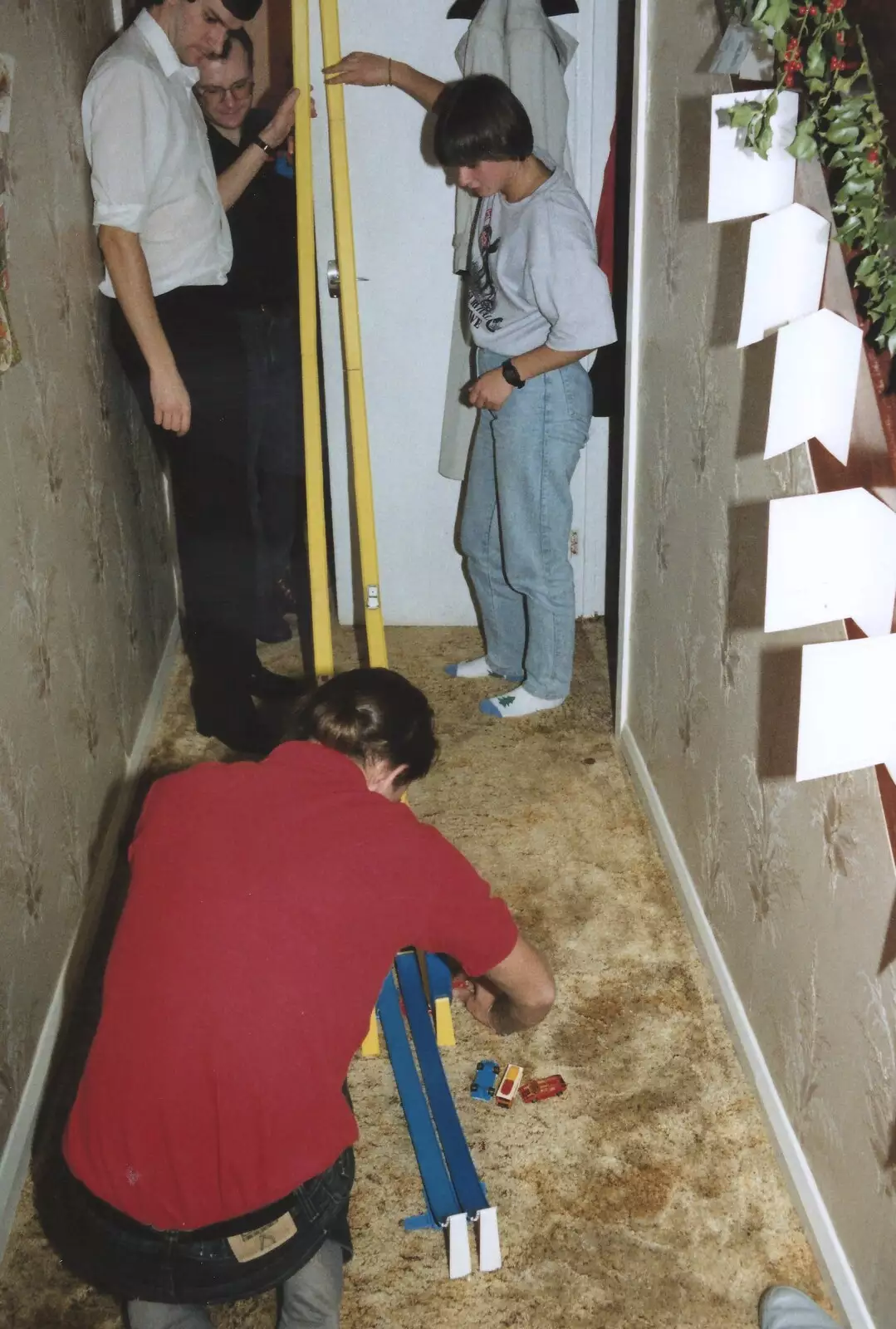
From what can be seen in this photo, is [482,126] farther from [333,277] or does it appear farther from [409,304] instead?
[409,304]

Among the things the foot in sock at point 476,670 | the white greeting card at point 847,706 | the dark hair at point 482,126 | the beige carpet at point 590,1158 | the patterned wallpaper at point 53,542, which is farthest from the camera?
the foot in sock at point 476,670

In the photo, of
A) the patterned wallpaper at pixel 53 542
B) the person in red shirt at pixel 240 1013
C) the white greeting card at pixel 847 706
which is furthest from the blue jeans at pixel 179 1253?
the white greeting card at pixel 847 706

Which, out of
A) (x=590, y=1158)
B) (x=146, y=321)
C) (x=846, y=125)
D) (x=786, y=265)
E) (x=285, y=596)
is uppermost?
(x=846, y=125)

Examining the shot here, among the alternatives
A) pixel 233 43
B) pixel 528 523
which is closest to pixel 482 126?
pixel 233 43

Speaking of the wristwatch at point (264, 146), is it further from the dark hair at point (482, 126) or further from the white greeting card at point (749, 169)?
the white greeting card at point (749, 169)

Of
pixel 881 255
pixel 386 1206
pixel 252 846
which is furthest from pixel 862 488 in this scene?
pixel 386 1206

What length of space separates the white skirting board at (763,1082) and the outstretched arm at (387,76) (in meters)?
1.41

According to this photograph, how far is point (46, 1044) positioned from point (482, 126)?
1622mm

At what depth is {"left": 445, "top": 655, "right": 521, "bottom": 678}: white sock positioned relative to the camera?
2.68 metres

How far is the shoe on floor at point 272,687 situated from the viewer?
8.15ft

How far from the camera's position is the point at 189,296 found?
2047 mm

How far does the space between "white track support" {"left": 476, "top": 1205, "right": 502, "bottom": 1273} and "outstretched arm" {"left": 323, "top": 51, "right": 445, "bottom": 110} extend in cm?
189

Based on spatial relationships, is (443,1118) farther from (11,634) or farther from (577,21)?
(577,21)

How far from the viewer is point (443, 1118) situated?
1537 mm
